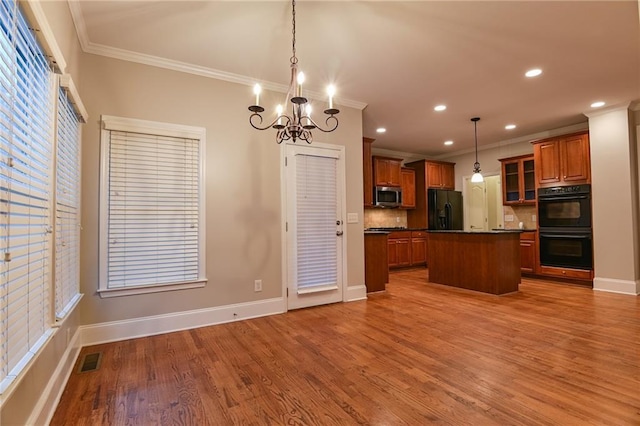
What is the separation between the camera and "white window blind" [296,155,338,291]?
401 centimetres

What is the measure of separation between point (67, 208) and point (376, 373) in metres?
2.57

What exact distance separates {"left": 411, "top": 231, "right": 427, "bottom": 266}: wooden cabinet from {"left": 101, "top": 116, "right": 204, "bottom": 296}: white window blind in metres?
5.18

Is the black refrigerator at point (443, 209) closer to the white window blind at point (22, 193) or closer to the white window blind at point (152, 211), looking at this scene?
the white window blind at point (152, 211)

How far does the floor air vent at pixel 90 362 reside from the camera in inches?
94.6

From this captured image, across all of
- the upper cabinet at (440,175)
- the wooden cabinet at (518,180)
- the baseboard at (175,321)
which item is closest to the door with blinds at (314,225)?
the baseboard at (175,321)

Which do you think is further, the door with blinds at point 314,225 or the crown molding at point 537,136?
the crown molding at point 537,136

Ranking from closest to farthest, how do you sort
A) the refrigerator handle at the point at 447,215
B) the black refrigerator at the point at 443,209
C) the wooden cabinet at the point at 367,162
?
the wooden cabinet at the point at 367,162 → the black refrigerator at the point at 443,209 → the refrigerator handle at the point at 447,215

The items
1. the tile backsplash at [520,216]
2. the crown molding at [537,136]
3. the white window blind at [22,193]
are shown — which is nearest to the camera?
the white window blind at [22,193]

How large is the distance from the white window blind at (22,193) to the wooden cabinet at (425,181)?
6974mm

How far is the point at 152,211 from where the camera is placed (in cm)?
318

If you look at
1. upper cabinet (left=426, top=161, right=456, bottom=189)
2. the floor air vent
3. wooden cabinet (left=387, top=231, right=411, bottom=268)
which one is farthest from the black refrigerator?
the floor air vent

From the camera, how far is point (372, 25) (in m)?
2.73

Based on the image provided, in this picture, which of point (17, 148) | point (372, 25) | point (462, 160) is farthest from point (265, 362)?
point (462, 160)

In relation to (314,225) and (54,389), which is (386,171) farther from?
(54,389)
